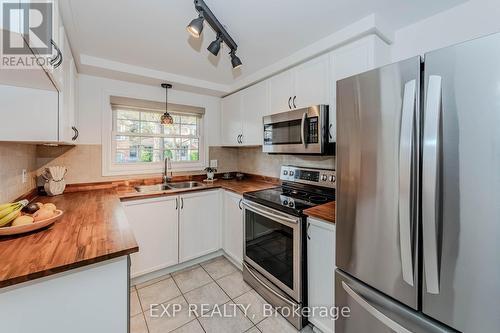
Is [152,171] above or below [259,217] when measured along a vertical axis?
above

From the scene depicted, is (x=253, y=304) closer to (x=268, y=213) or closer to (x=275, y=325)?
(x=275, y=325)

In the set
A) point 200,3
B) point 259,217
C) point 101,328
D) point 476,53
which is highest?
point 200,3

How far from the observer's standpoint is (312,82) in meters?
1.93

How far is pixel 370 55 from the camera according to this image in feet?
5.07

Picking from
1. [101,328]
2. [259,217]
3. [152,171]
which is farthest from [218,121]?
[101,328]

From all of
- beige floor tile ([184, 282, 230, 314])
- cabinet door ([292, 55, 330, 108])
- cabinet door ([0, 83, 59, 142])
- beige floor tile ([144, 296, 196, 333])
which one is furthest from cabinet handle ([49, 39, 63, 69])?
beige floor tile ([184, 282, 230, 314])

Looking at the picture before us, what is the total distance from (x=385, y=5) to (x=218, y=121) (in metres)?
2.39

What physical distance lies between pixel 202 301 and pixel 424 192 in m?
1.91

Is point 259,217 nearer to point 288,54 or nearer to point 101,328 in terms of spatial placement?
point 101,328

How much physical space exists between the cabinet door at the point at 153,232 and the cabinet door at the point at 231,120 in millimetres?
1161

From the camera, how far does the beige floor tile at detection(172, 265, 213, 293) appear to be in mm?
2168

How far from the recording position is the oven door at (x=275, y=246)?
1.62m

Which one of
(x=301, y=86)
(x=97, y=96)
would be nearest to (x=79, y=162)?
(x=97, y=96)

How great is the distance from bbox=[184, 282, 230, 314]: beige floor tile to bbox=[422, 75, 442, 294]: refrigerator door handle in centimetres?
164
